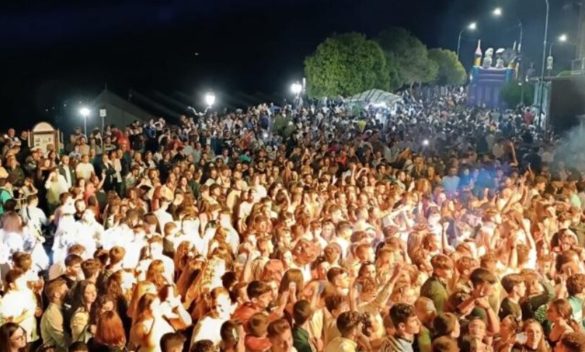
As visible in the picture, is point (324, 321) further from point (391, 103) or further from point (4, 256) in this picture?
point (391, 103)

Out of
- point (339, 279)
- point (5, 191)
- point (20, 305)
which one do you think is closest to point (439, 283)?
point (339, 279)

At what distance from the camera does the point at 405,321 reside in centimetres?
533

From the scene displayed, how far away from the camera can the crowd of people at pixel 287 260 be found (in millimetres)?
5559

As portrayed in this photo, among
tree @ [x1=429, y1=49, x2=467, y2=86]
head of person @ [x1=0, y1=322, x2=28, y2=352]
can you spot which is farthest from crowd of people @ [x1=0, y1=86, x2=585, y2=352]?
tree @ [x1=429, y1=49, x2=467, y2=86]

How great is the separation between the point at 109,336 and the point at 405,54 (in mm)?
67487

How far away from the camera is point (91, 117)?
3181 cm

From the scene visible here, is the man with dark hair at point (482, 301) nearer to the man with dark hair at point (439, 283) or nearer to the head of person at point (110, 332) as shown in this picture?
the man with dark hair at point (439, 283)

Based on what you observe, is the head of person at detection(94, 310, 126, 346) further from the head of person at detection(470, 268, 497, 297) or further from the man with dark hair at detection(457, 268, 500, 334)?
the head of person at detection(470, 268, 497, 297)

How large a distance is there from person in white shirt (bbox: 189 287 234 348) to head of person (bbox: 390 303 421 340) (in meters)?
1.25

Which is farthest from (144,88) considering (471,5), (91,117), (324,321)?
(471,5)

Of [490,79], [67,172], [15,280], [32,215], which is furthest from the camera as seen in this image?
[490,79]

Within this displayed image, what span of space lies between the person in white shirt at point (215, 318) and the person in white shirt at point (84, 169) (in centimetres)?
775

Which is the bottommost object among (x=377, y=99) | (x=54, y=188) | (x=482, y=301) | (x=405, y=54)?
(x=482, y=301)

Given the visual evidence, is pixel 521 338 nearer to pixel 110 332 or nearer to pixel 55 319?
pixel 110 332
